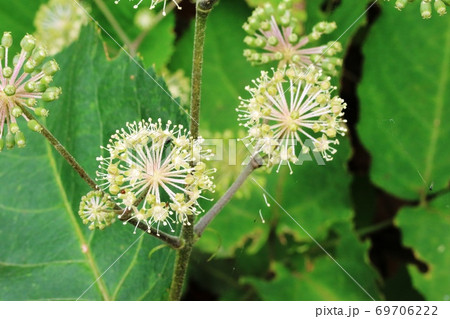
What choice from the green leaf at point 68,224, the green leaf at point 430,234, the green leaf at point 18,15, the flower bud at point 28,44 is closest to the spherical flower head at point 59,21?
the green leaf at point 18,15

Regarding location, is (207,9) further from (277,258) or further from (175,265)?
(277,258)

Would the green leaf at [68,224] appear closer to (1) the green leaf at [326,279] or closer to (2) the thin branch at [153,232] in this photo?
(2) the thin branch at [153,232]

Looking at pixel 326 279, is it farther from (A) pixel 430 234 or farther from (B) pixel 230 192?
(B) pixel 230 192

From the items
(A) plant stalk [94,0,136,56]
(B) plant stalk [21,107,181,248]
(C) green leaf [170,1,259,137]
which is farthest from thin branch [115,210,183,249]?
(A) plant stalk [94,0,136,56]

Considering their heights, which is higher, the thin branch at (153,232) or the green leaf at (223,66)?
the green leaf at (223,66)

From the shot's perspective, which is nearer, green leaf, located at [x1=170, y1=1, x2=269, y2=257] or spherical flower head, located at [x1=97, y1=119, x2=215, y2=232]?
spherical flower head, located at [x1=97, y1=119, x2=215, y2=232]

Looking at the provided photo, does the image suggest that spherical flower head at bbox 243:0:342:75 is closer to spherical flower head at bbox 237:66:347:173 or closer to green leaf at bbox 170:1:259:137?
spherical flower head at bbox 237:66:347:173

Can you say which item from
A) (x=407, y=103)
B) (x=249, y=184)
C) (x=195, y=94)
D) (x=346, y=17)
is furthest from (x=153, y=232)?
(x=407, y=103)
